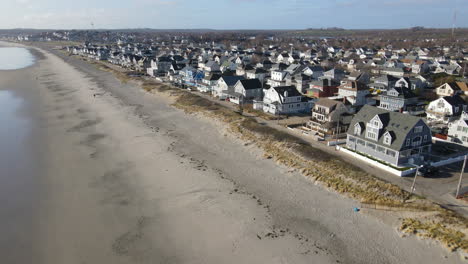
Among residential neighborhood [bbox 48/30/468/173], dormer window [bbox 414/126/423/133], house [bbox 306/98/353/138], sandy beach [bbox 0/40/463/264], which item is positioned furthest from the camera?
house [bbox 306/98/353/138]

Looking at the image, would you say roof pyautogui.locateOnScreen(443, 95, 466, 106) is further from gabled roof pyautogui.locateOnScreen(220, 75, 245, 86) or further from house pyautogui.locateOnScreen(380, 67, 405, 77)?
house pyautogui.locateOnScreen(380, 67, 405, 77)

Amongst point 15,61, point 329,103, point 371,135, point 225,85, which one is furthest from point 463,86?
point 15,61

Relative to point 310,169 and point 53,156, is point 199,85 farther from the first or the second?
point 310,169

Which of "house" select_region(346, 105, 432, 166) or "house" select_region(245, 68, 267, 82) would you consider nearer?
"house" select_region(346, 105, 432, 166)

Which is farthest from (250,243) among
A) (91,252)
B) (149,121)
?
(149,121)

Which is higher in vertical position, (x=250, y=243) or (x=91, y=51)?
(x=91, y=51)

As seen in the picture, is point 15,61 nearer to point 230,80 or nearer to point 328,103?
point 230,80

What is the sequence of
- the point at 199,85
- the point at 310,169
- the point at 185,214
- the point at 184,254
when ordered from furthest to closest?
the point at 199,85
the point at 310,169
the point at 185,214
the point at 184,254

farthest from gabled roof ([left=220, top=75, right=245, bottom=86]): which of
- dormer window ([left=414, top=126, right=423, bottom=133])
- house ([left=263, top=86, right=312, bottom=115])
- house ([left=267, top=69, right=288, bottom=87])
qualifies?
dormer window ([left=414, top=126, right=423, bottom=133])
